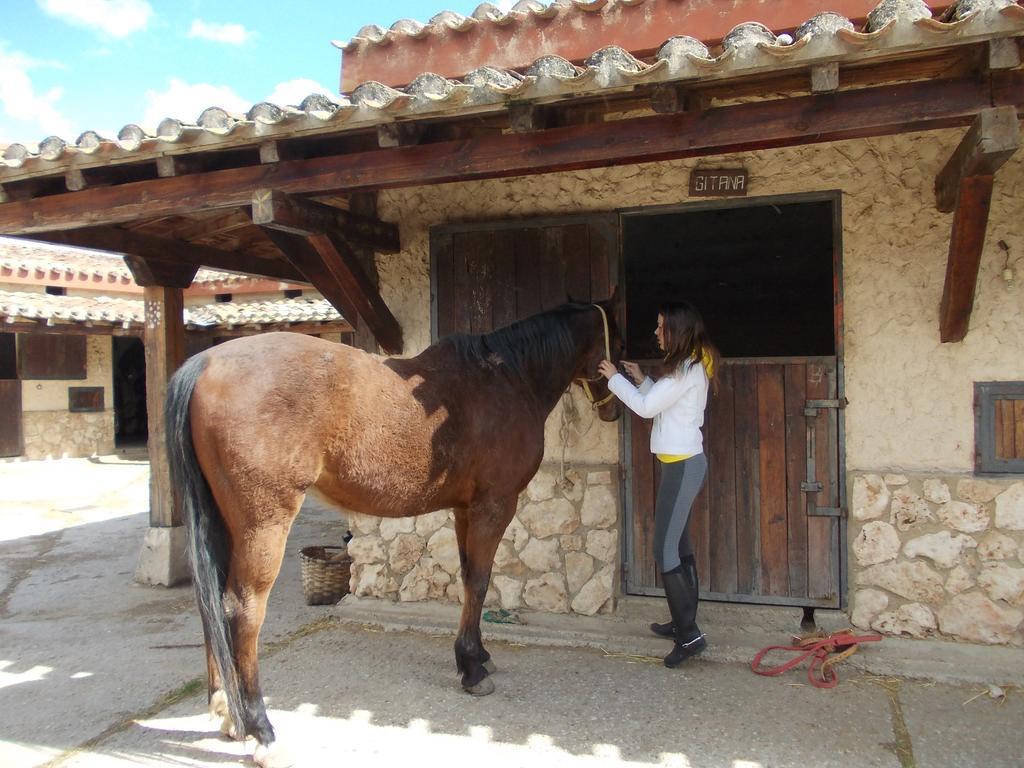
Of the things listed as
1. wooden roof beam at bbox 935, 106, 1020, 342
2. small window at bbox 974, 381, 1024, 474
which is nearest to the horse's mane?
wooden roof beam at bbox 935, 106, 1020, 342

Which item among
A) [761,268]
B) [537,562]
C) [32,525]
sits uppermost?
[761,268]

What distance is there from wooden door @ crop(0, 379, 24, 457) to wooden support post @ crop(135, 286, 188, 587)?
10065 millimetres

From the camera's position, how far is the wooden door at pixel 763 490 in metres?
4.10

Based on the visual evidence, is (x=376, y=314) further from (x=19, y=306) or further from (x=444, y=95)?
(x=19, y=306)

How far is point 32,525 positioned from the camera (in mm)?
8766

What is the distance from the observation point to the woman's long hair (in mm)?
3783

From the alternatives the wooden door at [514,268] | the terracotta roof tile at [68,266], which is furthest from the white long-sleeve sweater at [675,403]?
the terracotta roof tile at [68,266]

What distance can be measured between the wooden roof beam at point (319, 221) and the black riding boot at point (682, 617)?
262cm

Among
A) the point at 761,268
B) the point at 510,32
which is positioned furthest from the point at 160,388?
the point at 761,268

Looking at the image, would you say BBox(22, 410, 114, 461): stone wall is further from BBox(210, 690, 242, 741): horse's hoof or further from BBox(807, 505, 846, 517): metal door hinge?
BBox(807, 505, 846, 517): metal door hinge

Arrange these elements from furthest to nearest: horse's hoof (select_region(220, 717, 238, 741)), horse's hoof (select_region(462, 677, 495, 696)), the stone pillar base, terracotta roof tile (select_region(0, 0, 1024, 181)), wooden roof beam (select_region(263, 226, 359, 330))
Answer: the stone pillar base
wooden roof beam (select_region(263, 226, 359, 330))
horse's hoof (select_region(462, 677, 495, 696))
horse's hoof (select_region(220, 717, 238, 741))
terracotta roof tile (select_region(0, 0, 1024, 181))

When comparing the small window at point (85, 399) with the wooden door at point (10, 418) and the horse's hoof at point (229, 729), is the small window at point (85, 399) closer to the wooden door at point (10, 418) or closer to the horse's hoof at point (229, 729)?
the wooden door at point (10, 418)

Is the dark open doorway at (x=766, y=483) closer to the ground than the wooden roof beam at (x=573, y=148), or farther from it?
closer to the ground

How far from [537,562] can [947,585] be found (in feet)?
7.36
